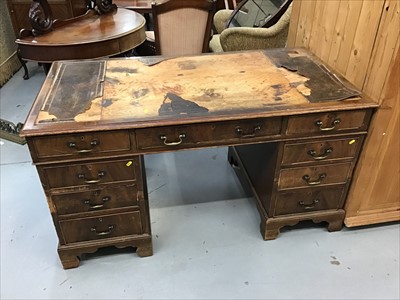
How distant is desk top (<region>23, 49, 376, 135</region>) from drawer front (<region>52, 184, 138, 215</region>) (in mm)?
331

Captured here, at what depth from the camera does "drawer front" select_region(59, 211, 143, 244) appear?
5.20ft

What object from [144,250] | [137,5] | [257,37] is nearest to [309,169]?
[144,250]

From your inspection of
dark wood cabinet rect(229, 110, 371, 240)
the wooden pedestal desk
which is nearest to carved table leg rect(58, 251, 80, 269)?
the wooden pedestal desk

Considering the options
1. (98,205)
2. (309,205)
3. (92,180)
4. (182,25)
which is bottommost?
(309,205)

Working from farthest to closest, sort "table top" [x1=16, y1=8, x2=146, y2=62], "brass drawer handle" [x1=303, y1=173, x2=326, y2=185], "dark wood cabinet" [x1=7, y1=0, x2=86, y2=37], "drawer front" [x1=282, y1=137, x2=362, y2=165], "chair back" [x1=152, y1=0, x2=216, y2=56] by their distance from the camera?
"dark wood cabinet" [x1=7, y1=0, x2=86, y2=37]
"chair back" [x1=152, y1=0, x2=216, y2=56]
"table top" [x1=16, y1=8, x2=146, y2=62]
"brass drawer handle" [x1=303, y1=173, x2=326, y2=185]
"drawer front" [x1=282, y1=137, x2=362, y2=165]

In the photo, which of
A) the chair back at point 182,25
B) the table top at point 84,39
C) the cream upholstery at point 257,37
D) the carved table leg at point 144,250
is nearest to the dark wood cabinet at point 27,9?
the table top at point 84,39

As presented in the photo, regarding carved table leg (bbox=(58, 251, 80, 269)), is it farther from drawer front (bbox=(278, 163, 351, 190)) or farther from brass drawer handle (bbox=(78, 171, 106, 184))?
drawer front (bbox=(278, 163, 351, 190))

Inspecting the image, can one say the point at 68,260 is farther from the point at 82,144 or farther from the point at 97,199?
the point at 82,144

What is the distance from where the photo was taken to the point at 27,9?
3705 millimetres

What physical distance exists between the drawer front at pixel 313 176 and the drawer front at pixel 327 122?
21 cm

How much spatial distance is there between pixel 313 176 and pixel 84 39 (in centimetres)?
163

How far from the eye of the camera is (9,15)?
12.7 ft

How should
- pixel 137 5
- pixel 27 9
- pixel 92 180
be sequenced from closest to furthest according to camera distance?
pixel 92 180 → pixel 137 5 → pixel 27 9

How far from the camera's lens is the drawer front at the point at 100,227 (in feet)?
5.20
